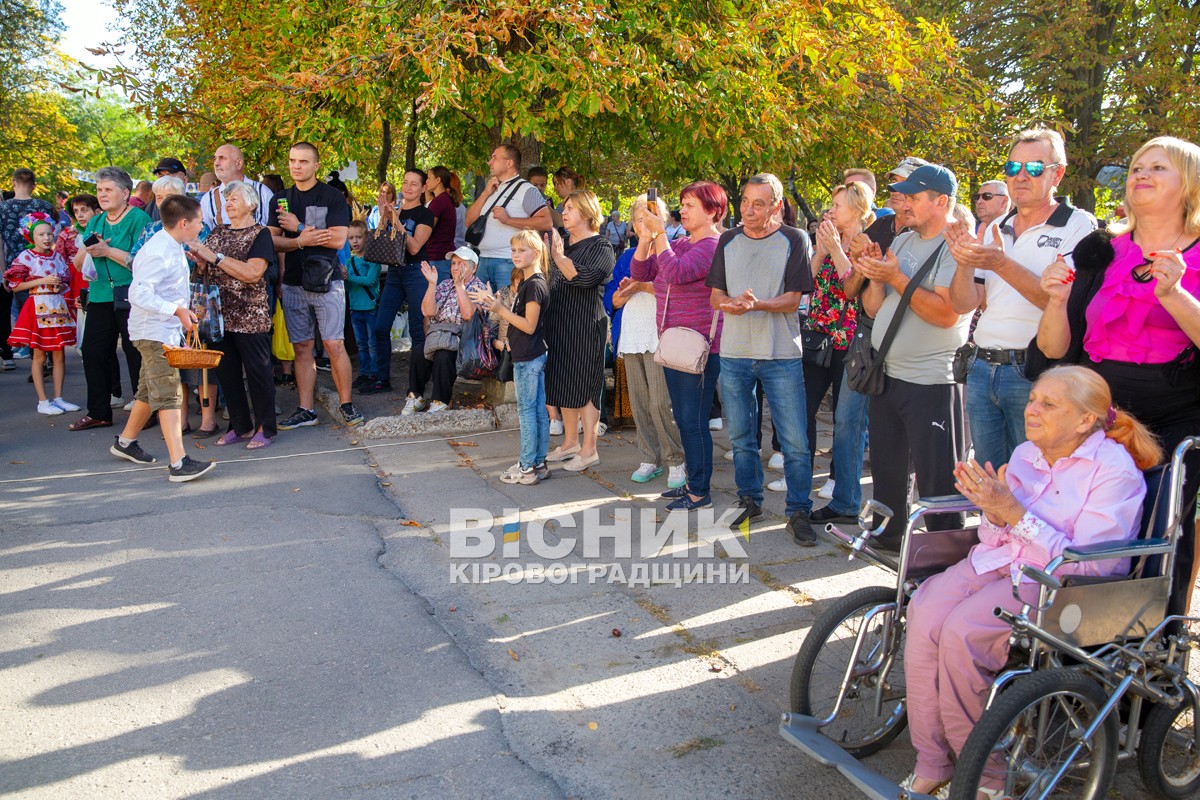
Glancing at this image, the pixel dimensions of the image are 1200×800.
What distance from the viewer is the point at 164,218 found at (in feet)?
22.4

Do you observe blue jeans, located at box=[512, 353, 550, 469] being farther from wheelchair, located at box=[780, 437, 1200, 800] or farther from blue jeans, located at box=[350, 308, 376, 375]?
blue jeans, located at box=[350, 308, 376, 375]

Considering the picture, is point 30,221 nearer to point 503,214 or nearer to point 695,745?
point 503,214

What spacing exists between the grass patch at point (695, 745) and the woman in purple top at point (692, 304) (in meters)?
2.59

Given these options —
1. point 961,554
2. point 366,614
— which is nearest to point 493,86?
point 366,614

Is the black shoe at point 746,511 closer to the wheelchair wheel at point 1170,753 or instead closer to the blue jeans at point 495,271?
the wheelchair wheel at point 1170,753

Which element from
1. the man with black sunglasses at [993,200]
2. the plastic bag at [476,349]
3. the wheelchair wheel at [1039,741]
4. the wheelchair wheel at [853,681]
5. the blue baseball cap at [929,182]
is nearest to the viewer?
the wheelchair wheel at [1039,741]

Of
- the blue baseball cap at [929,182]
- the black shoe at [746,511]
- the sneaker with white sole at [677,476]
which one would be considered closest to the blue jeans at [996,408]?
the blue baseball cap at [929,182]

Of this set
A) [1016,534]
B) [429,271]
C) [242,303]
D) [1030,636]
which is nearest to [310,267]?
[242,303]

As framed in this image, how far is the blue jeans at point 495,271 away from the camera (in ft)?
27.9

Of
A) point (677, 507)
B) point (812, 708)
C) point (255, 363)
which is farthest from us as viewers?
point (255, 363)

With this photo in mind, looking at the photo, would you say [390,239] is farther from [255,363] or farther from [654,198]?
[654,198]

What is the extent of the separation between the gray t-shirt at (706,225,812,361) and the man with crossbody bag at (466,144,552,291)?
2931mm

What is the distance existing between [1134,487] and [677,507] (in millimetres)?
3235

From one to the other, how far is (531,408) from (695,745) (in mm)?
3489
